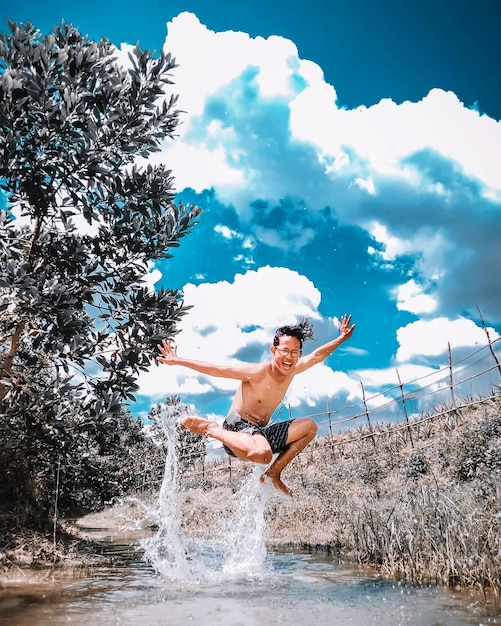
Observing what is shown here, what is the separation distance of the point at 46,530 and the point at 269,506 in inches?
246

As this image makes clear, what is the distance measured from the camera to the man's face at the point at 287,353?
6098 mm

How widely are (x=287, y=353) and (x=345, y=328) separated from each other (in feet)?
2.78

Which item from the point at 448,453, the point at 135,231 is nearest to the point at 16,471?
the point at 135,231

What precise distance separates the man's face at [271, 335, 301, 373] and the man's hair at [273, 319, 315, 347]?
68 millimetres

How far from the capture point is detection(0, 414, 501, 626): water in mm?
3832

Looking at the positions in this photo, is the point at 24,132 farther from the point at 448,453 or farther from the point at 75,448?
the point at 448,453

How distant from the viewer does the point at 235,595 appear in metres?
4.84

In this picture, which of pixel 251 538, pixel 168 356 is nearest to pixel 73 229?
pixel 168 356

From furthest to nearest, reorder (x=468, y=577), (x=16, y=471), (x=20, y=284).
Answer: (x=16, y=471)
(x=20, y=284)
(x=468, y=577)

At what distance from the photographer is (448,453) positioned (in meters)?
13.5

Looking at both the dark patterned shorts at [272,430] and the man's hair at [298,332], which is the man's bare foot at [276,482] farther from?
the man's hair at [298,332]

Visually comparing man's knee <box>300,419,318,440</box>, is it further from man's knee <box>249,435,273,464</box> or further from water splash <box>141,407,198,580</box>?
water splash <box>141,407,198,580</box>

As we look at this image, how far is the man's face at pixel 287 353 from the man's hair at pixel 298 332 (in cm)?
7

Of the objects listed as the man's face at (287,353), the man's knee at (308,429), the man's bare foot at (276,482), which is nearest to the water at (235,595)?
the man's bare foot at (276,482)
